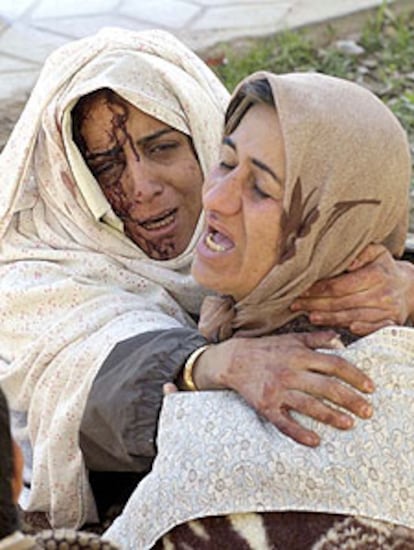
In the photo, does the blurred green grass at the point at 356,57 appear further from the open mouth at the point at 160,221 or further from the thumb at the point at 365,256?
the thumb at the point at 365,256

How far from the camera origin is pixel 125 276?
147 inches

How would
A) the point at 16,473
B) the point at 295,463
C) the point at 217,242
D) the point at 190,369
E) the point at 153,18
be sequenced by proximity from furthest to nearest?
the point at 153,18
the point at 190,369
the point at 217,242
the point at 295,463
the point at 16,473

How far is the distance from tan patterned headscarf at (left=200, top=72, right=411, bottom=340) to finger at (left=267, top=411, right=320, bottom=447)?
261 mm

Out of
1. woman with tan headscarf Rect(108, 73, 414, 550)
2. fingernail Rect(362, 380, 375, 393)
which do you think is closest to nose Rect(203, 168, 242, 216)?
woman with tan headscarf Rect(108, 73, 414, 550)

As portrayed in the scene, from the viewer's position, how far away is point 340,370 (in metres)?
2.82

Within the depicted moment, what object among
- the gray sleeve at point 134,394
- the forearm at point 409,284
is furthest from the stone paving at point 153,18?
the forearm at point 409,284

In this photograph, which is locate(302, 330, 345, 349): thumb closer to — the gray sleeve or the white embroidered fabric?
the white embroidered fabric

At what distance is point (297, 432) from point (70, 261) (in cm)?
112

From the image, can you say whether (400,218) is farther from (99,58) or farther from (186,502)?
(99,58)

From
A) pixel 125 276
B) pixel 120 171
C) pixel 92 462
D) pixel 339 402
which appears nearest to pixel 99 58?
pixel 120 171

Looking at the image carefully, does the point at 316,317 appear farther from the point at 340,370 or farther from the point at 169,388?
the point at 169,388

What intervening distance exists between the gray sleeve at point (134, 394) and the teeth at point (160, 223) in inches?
20.4

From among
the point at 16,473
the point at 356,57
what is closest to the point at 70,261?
the point at 16,473

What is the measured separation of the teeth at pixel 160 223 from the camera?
3.78 metres
